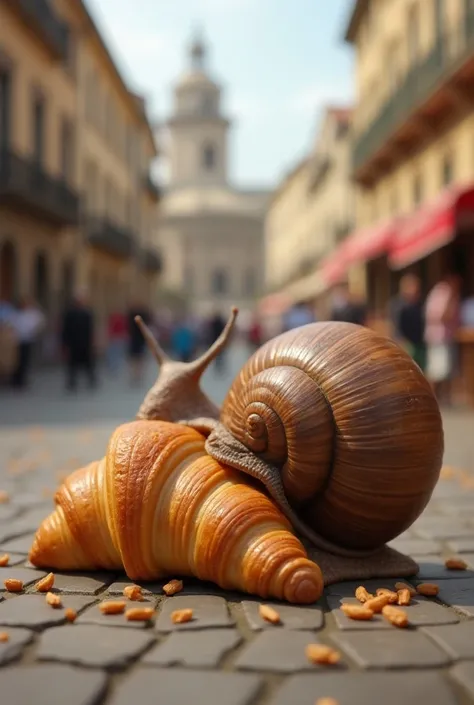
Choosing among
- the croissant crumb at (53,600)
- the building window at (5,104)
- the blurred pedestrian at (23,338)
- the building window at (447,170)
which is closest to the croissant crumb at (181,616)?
the croissant crumb at (53,600)

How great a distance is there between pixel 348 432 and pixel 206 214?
82908 mm

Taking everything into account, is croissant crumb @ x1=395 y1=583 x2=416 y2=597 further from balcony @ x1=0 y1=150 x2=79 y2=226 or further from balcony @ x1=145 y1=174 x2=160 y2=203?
balcony @ x1=145 y1=174 x2=160 y2=203

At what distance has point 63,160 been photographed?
26891 millimetres

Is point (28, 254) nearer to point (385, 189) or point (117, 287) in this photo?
point (385, 189)

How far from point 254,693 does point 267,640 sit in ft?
1.22

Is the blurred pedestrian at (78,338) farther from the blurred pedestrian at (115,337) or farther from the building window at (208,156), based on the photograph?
the building window at (208,156)

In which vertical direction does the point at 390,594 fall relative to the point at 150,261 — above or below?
below

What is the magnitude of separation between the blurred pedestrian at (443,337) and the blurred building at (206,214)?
7358 centimetres

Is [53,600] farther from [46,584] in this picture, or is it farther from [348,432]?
[348,432]

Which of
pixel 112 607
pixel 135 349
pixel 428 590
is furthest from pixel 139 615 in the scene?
pixel 135 349

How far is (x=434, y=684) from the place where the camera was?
7.70ft

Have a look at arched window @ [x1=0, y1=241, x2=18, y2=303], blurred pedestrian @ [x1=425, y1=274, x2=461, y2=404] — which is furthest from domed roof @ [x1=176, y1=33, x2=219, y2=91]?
blurred pedestrian @ [x1=425, y1=274, x2=461, y2=404]

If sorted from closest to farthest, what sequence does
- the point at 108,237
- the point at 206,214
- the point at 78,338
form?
1. the point at 78,338
2. the point at 108,237
3. the point at 206,214

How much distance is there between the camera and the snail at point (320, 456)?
10.2ft
